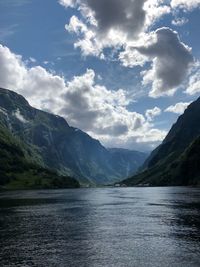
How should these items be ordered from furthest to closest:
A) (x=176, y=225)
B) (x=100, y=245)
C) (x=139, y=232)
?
(x=176, y=225)
(x=139, y=232)
(x=100, y=245)

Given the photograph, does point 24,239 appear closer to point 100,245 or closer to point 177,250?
point 100,245

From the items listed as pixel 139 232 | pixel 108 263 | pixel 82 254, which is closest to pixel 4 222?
pixel 139 232

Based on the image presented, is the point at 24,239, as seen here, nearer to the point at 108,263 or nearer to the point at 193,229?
the point at 108,263

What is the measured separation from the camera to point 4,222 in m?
106

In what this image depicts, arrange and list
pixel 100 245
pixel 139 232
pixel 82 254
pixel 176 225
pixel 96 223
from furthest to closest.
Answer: pixel 96 223 < pixel 176 225 < pixel 139 232 < pixel 100 245 < pixel 82 254

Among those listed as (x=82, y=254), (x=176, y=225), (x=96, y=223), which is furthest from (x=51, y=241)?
(x=176, y=225)

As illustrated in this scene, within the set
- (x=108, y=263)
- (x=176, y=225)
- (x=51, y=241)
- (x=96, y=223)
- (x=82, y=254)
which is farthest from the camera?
(x=96, y=223)

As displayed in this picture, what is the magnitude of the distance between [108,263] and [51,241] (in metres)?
21.9

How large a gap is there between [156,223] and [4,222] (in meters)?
41.6

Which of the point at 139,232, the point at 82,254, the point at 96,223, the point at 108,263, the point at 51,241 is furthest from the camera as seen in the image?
the point at 96,223

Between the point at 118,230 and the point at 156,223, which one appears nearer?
the point at 118,230

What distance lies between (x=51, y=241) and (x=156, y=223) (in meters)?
33.4

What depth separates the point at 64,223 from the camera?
104m

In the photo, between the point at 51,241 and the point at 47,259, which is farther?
the point at 51,241
